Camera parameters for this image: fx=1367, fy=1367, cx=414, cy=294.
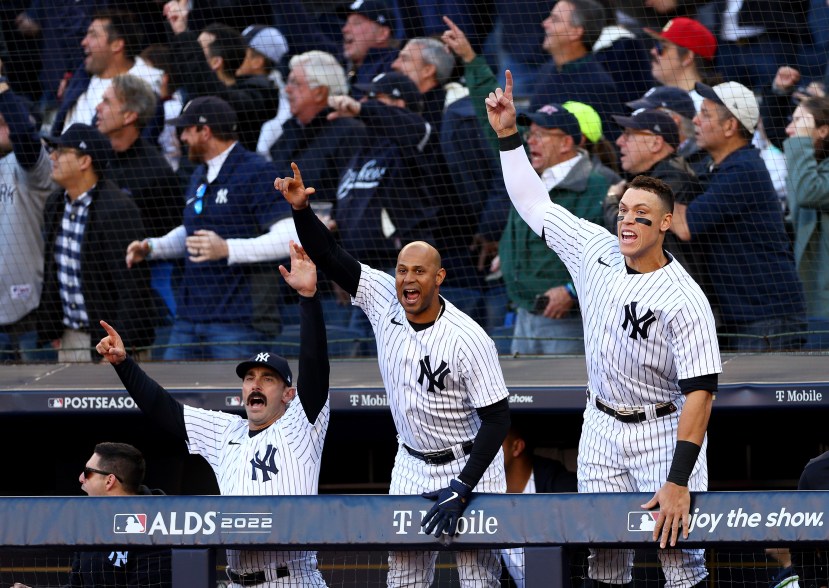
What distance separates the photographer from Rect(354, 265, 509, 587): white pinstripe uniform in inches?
163

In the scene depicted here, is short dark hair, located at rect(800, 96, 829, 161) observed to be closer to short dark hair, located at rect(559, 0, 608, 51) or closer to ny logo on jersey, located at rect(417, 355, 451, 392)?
short dark hair, located at rect(559, 0, 608, 51)

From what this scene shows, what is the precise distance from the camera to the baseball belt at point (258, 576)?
3.90 m

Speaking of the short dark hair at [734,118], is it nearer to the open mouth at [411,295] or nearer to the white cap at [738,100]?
the white cap at [738,100]

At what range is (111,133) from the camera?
289 inches

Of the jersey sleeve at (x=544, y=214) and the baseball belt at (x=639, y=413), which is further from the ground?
the jersey sleeve at (x=544, y=214)

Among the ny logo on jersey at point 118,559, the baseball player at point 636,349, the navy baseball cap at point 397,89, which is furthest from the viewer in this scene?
the navy baseball cap at point 397,89

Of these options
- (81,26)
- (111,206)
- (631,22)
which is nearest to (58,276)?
(111,206)

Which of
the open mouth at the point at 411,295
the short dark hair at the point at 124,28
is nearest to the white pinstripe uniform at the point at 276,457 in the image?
the open mouth at the point at 411,295

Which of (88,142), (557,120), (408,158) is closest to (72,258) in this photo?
(88,142)

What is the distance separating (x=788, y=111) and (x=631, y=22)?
3.38ft

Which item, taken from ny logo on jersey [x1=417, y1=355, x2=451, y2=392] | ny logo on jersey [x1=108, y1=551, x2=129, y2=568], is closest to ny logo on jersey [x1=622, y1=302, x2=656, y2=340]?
ny logo on jersey [x1=417, y1=355, x2=451, y2=392]

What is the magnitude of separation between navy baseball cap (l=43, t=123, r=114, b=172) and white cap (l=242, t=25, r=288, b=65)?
1010 mm

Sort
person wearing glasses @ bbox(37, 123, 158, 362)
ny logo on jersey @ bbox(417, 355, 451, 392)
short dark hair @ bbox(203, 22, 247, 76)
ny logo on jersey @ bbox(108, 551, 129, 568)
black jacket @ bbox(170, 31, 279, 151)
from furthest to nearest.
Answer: short dark hair @ bbox(203, 22, 247, 76) → black jacket @ bbox(170, 31, 279, 151) → person wearing glasses @ bbox(37, 123, 158, 362) → ny logo on jersey @ bbox(417, 355, 451, 392) → ny logo on jersey @ bbox(108, 551, 129, 568)

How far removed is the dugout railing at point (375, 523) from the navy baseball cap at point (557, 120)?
3.17 meters
